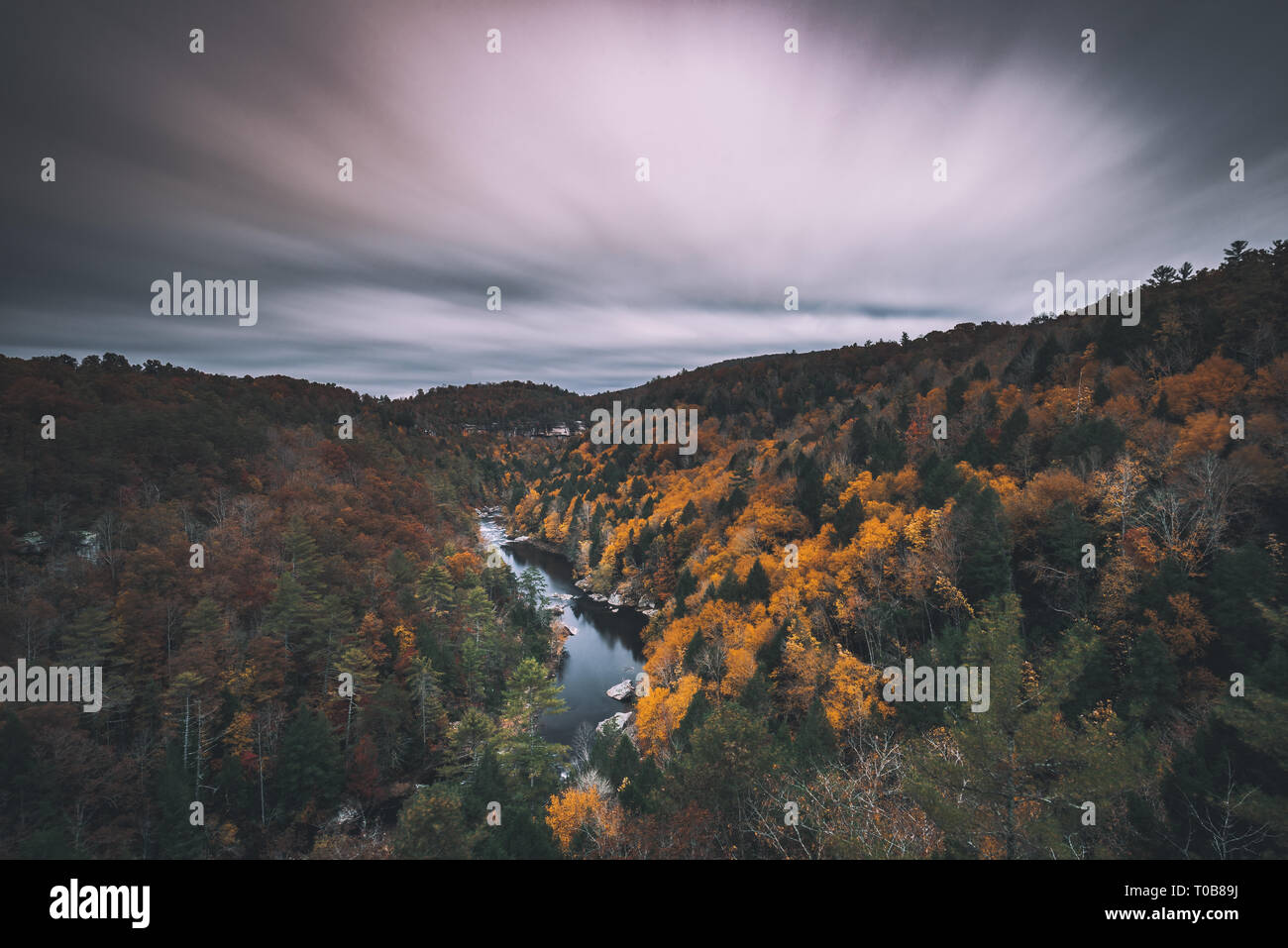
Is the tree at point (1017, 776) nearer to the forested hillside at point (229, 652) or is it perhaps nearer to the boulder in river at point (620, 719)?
the forested hillside at point (229, 652)

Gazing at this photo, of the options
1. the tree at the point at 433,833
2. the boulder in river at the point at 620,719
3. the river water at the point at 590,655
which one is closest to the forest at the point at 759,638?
the tree at the point at 433,833

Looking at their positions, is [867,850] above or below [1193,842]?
above

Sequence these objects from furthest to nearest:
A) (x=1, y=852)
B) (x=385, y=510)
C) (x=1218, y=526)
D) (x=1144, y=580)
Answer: (x=385, y=510), (x=1144, y=580), (x=1218, y=526), (x=1, y=852)

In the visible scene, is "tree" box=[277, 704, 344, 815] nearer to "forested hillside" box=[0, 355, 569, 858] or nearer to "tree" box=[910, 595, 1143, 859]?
"forested hillside" box=[0, 355, 569, 858]

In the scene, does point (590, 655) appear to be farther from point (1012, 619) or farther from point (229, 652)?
point (1012, 619)

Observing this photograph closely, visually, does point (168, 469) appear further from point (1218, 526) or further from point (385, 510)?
point (1218, 526)

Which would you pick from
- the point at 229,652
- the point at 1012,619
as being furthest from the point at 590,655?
the point at 1012,619
